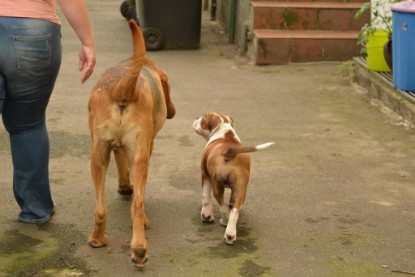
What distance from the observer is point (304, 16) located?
1036cm

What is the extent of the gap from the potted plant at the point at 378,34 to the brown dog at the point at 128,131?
439cm

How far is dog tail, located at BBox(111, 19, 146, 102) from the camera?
4.45 metres

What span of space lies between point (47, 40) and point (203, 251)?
1.47 m

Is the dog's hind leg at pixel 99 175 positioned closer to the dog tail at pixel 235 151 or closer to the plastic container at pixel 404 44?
the dog tail at pixel 235 151

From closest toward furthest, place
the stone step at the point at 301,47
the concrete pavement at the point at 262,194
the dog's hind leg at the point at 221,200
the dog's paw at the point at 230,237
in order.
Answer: the concrete pavement at the point at 262,194 < the dog's paw at the point at 230,237 < the dog's hind leg at the point at 221,200 < the stone step at the point at 301,47

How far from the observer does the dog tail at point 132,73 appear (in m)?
4.45

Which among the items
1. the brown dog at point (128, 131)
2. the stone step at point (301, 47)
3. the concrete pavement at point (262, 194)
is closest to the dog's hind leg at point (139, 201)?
the brown dog at point (128, 131)

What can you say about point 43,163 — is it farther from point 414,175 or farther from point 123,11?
point 123,11

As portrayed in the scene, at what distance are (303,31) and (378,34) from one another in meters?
1.90

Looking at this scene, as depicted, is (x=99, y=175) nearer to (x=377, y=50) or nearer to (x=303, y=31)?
(x=377, y=50)

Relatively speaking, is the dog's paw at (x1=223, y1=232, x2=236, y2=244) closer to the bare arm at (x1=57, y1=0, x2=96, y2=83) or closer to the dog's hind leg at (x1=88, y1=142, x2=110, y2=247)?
the dog's hind leg at (x1=88, y1=142, x2=110, y2=247)

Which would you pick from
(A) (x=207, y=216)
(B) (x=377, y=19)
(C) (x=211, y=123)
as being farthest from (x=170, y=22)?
(A) (x=207, y=216)

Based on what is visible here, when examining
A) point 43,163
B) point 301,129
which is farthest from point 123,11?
point 43,163

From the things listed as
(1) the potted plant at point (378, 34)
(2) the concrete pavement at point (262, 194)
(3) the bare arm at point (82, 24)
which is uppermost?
(3) the bare arm at point (82, 24)
